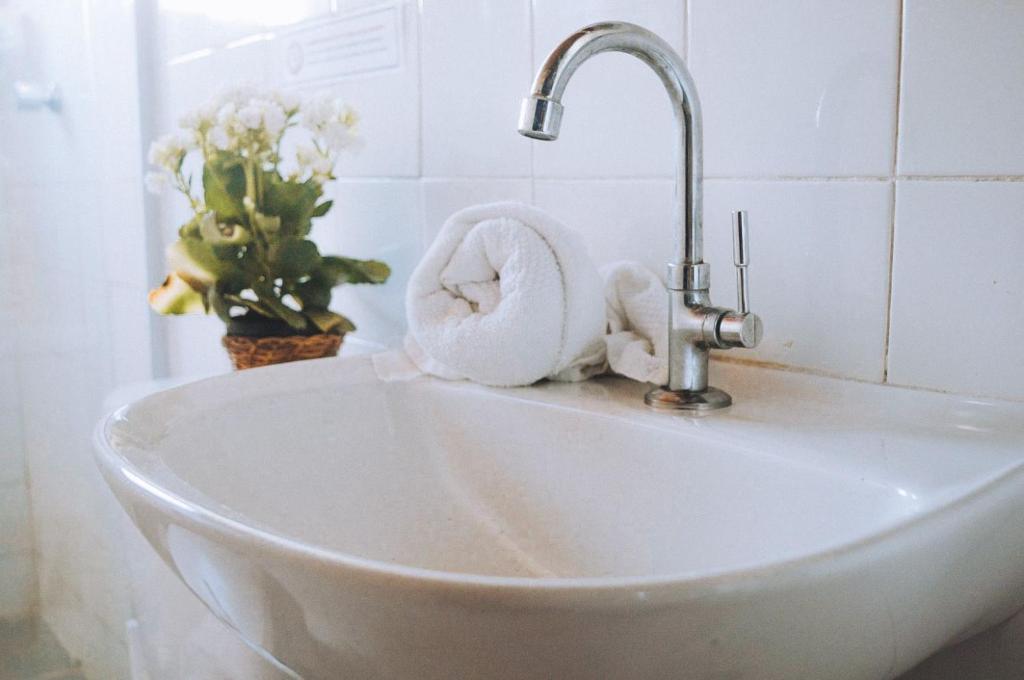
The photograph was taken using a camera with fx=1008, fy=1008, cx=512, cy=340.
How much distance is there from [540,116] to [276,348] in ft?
1.52

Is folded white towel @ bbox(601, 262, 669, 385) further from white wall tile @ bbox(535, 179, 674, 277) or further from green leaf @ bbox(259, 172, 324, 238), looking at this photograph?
green leaf @ bbox(259, 172, 324, 238)

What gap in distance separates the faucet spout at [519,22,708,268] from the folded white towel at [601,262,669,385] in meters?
0.08

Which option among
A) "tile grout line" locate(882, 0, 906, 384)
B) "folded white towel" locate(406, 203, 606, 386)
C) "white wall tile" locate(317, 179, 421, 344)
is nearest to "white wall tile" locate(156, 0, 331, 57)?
"white wall tile" locate(317, 179, 421, 344)

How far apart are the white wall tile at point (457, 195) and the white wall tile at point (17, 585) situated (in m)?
0.97

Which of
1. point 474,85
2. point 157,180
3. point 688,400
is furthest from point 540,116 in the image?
point 157,180

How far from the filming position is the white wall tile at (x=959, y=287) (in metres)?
0.62

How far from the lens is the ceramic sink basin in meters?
0.37

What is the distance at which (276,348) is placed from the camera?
981mm

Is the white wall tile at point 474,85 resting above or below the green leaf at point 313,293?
above

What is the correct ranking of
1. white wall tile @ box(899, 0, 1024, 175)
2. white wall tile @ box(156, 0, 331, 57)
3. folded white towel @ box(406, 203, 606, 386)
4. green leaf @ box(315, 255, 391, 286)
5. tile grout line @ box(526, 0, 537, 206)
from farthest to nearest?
white wall tile @ box(156, 0, 331, 57), green leaf @ box(315, 255, 391, 286), tile grout line @ box(526, 0, 537, 206), folded white towel @ box(406, 203, 606, 386), white wall tile @ box(899, 0, 1024, 175)

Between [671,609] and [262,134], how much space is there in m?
0.75

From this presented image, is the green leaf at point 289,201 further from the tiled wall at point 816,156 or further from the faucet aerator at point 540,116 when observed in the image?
the faucet aerator at point 540,116

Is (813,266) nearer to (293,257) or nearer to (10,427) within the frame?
(293,257)

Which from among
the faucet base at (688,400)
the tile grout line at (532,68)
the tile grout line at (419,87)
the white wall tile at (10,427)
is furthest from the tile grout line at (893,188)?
A: the white wall tile at (10,427)
